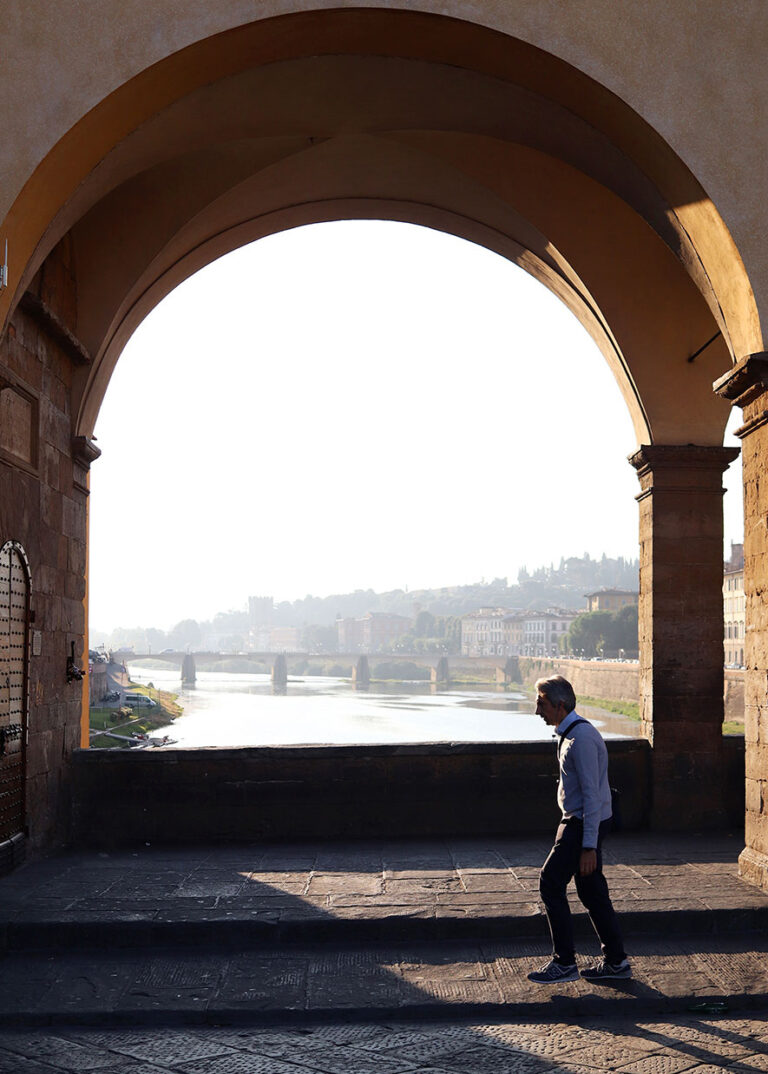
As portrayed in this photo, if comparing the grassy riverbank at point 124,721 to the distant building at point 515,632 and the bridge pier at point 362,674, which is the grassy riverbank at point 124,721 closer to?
the bridge pier at point 362,674

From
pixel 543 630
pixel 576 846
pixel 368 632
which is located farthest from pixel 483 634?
pixel 576 846

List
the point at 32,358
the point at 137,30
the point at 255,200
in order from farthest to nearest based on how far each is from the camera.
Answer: the point at 255,200 < the point at 32,358 < the point at 137,30

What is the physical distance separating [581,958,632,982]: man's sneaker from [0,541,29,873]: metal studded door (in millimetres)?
3311

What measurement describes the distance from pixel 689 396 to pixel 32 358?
A: 14.9ft

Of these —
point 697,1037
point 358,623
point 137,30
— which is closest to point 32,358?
point 137,30

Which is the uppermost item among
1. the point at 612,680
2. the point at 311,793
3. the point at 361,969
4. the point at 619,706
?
the point at 311,793

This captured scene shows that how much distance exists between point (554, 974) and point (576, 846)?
1.77 feet

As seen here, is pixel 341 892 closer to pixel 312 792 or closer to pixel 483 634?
pixel 312 792

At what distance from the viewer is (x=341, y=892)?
545 centimetres

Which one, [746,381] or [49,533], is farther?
[49,533]

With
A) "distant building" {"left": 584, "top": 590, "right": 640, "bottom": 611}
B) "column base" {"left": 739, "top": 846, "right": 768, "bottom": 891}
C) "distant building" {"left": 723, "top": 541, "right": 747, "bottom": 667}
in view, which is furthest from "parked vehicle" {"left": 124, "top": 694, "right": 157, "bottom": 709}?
"distant building" {"left": 584, "top": 590, "right": 640, "bottom": 611}

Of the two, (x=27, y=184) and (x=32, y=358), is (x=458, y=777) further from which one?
(x=27, y=184)

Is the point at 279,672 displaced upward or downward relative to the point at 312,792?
downward

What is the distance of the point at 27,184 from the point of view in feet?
17.0
